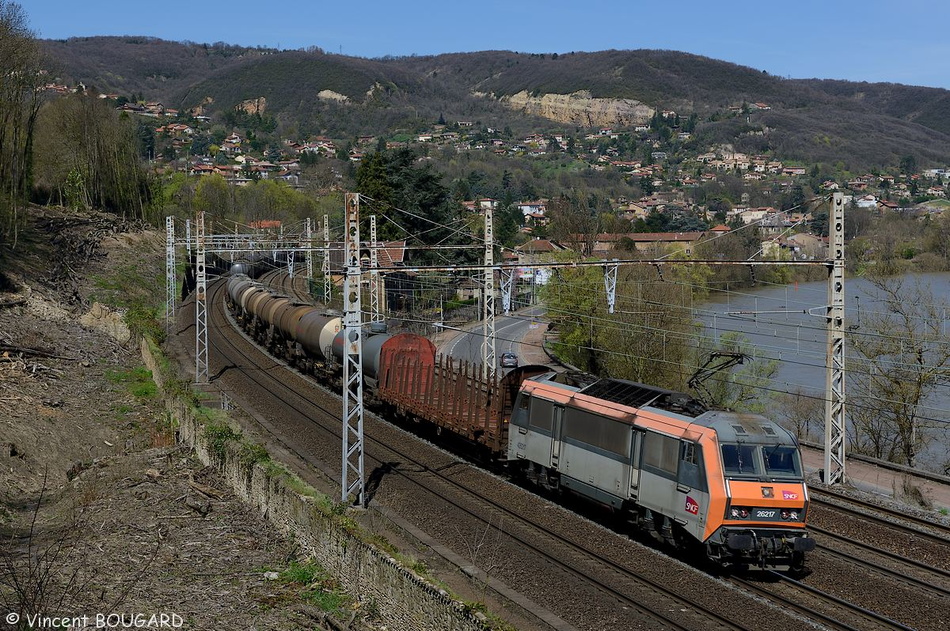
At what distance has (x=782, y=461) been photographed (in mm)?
15531

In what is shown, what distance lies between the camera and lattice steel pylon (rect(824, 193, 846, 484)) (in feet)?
70.7

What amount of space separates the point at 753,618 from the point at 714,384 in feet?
77.6

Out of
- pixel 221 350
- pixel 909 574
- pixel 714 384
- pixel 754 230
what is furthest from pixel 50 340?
pixel 754 230

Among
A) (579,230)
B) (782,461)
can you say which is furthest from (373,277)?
(579,230)

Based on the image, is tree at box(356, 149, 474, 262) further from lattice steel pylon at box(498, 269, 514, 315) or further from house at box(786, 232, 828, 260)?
house at box(786, 232, 828, 260)

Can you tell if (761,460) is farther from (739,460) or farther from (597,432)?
(597,432)

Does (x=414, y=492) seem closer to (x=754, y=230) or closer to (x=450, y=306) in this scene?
(x=450, y=306)

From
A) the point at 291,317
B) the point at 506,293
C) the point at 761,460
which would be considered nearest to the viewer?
the point at 761,460

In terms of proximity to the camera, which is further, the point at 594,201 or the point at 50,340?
the point at 594,201

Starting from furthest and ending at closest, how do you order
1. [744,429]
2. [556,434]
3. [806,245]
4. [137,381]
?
[806,245], [137,381], [556,434], [744,429]

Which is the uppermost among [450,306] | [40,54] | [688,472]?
[40,54]

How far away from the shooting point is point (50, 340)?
3744cm

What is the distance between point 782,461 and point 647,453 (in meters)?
2.44

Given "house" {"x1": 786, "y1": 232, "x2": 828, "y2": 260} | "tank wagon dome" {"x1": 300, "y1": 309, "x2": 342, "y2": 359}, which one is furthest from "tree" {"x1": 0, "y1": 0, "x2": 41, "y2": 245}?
"house" {"x1": 786, "y1": 232, "x2": 828, "y2": 260}
